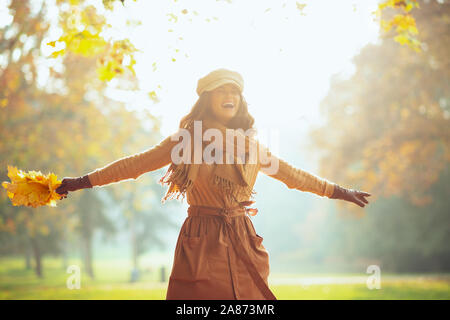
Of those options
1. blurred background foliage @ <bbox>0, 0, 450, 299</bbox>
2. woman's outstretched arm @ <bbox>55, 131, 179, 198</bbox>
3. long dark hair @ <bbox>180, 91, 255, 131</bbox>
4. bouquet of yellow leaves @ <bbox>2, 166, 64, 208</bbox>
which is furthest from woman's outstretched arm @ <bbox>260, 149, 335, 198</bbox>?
blurred background foliage @ <bbox>0, 0, 450, 299</bbox>

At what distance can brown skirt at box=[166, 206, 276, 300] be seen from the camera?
2.89m

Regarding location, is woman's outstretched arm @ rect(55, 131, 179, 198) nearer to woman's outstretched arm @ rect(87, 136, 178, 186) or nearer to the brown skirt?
woman's outstretched arm @ rect(87, 136, 178, 186)

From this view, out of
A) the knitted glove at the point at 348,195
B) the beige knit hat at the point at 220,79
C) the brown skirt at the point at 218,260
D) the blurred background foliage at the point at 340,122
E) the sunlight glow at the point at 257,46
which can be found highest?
the blurred background foliage at the point at 340,122

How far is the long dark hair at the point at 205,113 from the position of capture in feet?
10.8

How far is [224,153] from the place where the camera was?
123 inches

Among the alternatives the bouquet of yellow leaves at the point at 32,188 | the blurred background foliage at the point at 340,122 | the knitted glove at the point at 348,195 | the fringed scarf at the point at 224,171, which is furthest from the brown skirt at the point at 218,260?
the blurred background foliage at the point at 340,122

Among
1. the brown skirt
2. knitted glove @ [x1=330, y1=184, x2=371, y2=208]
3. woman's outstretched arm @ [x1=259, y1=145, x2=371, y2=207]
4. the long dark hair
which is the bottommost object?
the brown skirt

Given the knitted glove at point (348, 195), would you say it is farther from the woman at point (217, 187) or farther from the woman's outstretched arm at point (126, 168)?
the woman's outstretched arm at point (126, 168)

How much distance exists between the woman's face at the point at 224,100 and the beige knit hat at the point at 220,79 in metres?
0.05

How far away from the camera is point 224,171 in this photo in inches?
121

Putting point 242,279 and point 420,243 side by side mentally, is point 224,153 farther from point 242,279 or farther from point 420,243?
point 420,243

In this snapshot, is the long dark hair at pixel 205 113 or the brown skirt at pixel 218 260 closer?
the brown skirt at pixel 218 260
